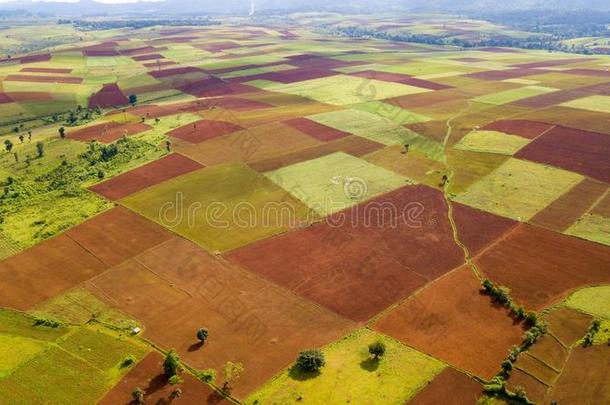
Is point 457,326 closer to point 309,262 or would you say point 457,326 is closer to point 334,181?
point 309,262

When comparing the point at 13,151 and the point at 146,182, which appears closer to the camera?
the point at 146,182

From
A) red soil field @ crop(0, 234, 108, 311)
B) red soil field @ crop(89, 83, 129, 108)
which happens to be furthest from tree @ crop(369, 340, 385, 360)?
red soil field @ crop(89, 83, 129, 108)

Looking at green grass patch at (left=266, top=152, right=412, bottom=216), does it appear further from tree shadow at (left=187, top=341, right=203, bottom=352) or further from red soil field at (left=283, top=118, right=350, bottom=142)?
tree shadow at (left=187, top=341, right=203, bottom=352)

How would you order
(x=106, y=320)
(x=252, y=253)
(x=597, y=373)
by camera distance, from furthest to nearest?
(x=252, y=253) < (x=106, y=320) < (x=597, y=373)

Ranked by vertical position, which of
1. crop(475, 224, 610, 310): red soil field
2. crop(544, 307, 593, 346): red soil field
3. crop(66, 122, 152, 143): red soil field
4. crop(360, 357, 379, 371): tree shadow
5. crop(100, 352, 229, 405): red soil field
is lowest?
crop(100, 352, 229, 405): red soil field

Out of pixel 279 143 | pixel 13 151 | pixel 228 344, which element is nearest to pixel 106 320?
pixel 228 344

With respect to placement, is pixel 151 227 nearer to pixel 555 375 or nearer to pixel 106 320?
pixel 106 320

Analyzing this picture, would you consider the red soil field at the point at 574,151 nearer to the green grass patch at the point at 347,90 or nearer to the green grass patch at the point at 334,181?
the green grass patch at the point at 334,181

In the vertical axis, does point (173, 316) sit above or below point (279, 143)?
below
